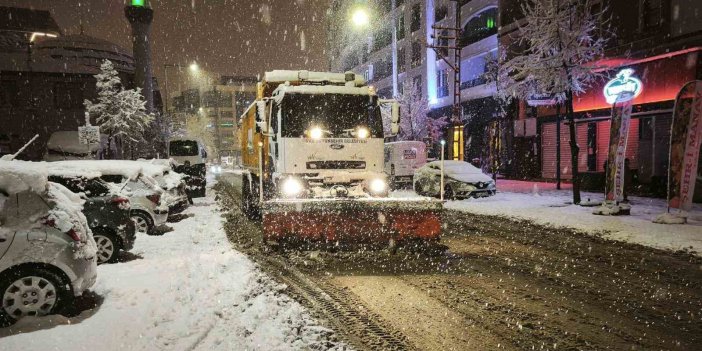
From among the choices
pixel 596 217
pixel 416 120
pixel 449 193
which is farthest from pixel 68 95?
pixel 596 217

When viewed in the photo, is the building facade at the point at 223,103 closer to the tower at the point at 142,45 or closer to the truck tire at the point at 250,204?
the tower at the point at 142,45

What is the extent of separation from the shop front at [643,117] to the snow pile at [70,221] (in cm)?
1525

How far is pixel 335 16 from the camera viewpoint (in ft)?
243

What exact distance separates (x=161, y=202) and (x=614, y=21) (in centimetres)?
2177

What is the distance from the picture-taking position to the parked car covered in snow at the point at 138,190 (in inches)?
384

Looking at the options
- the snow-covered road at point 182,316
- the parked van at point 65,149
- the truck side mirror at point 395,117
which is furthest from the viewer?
the parked van at point 65,149

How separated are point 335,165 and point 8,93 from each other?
1702 inches

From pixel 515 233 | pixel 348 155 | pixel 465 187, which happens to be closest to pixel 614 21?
pixel 465 187

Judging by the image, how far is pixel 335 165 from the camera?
9875mm

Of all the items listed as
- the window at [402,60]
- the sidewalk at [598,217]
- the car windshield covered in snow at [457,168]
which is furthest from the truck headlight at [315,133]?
the window at [402,60]

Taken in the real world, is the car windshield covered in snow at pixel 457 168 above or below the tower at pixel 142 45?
→ below

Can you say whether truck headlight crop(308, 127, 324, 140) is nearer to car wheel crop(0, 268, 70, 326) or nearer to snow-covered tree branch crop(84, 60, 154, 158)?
car wheel crop(0, 268, 70, 326)

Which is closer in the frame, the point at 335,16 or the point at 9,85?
the point at 9,85

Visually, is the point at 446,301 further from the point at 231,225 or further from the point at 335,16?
the point at 335,16
